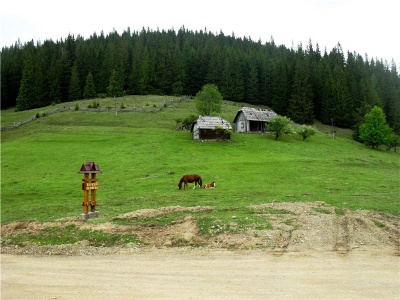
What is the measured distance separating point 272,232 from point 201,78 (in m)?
127

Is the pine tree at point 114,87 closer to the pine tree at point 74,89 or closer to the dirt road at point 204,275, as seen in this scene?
the pine tree at point 74,89

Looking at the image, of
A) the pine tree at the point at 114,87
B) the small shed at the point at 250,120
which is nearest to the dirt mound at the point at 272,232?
the small shed at the point at 250,120

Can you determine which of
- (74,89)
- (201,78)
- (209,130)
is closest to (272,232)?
(209,130)

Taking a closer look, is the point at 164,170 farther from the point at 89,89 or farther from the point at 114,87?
the point at 89,89

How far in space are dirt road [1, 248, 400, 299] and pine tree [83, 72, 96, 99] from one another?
11532 cm

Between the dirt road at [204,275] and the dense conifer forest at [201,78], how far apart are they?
315 feet

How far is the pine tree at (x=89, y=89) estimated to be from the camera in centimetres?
12337

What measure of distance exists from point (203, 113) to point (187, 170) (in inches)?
1764

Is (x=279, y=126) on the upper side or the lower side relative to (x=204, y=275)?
upper

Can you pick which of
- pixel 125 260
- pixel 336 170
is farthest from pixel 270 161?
pixel 125 260

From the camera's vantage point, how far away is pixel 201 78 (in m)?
140

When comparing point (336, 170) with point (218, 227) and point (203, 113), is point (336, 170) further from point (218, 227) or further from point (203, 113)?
point (203, 113)

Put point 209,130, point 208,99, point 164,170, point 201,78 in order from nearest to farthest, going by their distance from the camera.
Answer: point 164,170, point 209,130, point 208,99, point 201,78

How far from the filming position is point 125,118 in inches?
3383
